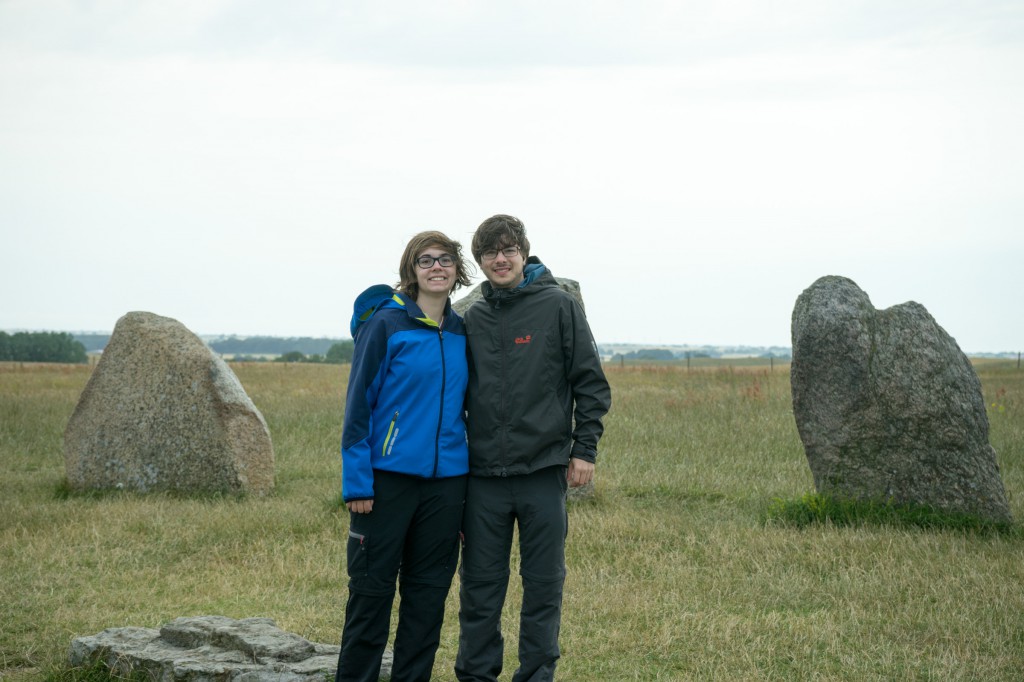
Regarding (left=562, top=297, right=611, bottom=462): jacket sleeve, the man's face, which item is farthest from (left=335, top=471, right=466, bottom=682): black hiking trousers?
the man's face

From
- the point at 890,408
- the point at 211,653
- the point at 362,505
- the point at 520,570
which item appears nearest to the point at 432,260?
the point at 362,505

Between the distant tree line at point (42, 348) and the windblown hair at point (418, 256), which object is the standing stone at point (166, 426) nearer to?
the windblown hair at point (418, 256)

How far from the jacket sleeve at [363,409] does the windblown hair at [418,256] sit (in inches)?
11.7

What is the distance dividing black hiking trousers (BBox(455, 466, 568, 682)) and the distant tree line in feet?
214

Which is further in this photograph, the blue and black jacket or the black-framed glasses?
the black-framed glasses

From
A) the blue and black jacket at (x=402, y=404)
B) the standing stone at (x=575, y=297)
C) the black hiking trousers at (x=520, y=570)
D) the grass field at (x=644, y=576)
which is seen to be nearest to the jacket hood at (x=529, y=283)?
the blue and black jacket at (x=402, y=404)

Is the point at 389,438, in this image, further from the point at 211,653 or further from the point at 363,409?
the point at 211,653

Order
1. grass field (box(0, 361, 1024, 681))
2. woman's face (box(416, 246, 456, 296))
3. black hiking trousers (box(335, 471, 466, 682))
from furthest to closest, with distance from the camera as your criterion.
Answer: grass field (box(0, 361, 1024, 681)), woman's face (box(416, 246, 456, 296)), black hiking trousers (box(335, 471, 466, 682))

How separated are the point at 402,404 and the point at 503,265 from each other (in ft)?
2.95

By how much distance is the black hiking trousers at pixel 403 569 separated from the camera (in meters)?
4.80

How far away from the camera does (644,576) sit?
775 centimetres

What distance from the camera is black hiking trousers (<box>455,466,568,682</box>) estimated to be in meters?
4.89

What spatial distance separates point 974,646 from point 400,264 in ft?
14.2

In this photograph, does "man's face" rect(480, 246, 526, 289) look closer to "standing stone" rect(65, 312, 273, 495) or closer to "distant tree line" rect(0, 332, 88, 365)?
"standing stone" rect(65, 312, 273, 495)
